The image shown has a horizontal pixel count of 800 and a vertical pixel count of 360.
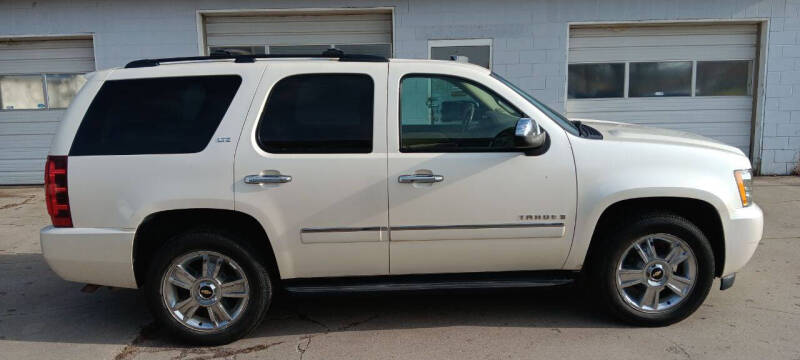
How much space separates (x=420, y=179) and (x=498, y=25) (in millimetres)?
6540

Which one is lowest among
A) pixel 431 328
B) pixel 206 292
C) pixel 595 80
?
pixel 431 328

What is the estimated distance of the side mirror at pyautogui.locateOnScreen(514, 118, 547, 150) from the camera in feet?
11.2

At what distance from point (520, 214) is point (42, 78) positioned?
9996mm

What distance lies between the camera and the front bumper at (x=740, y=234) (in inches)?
146

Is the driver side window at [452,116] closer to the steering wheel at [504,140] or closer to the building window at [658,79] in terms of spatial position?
the steering wheel at [504,140]

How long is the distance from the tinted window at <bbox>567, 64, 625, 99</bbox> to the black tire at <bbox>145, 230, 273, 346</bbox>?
757 cm

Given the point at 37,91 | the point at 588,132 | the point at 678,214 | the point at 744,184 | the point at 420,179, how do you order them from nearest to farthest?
the point at 420,179
the point at 744,184
the point at 678,214
the point at 588,132
the point at 37,91

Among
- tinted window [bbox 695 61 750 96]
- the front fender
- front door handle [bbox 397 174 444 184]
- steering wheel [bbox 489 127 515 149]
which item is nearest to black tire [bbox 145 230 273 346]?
front door handle [bbox 397 174 444 184]

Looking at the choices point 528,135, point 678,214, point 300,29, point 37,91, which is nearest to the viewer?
point 528,135

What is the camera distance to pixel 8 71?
1008 centimetres

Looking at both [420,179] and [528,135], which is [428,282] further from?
[528,135]

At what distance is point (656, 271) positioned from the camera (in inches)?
149

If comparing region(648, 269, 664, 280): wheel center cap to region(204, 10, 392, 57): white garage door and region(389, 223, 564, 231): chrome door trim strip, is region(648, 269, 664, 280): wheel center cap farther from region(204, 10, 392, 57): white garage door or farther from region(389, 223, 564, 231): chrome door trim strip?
region(204, 10, 392, 57): white garage door

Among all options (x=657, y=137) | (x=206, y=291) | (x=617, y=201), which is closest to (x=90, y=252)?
(x=206, y=291)
